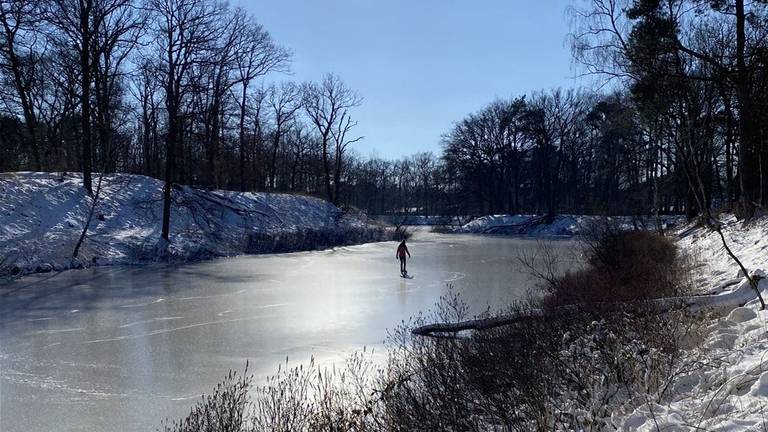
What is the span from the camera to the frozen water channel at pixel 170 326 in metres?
6.22

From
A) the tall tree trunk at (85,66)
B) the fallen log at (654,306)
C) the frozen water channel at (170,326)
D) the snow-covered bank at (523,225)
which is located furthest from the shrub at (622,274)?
the snow-covered bank at (523,225)

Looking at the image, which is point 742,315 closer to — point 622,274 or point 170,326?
point 622,274

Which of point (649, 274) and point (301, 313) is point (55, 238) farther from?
point (649, 274)

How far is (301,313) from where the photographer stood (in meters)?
11.8

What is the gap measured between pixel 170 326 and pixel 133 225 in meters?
15.3

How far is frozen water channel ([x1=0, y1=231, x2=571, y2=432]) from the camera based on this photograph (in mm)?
6219

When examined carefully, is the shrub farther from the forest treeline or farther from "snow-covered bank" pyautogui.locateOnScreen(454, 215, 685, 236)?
"snow-covered bank" pyautogui.locateOnScreen(454, 215, 685, 236)

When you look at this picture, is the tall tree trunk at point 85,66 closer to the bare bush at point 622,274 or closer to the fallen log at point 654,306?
the bare bush at point 622,274

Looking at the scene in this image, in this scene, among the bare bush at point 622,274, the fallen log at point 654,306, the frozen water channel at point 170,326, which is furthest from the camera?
the bare bush at point 622,274

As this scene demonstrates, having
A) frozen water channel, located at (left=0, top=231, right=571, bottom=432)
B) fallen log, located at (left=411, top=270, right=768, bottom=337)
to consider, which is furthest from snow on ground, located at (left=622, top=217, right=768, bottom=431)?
frozen water channel, located at (left=0, top=231, right=571, bottom=432)

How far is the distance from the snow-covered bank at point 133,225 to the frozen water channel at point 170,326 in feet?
6.14

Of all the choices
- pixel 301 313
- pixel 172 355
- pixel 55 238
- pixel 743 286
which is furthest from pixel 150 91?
pixel 743 286

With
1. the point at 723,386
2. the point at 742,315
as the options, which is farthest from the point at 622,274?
the point at 723,386

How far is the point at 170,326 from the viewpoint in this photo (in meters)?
10.2
